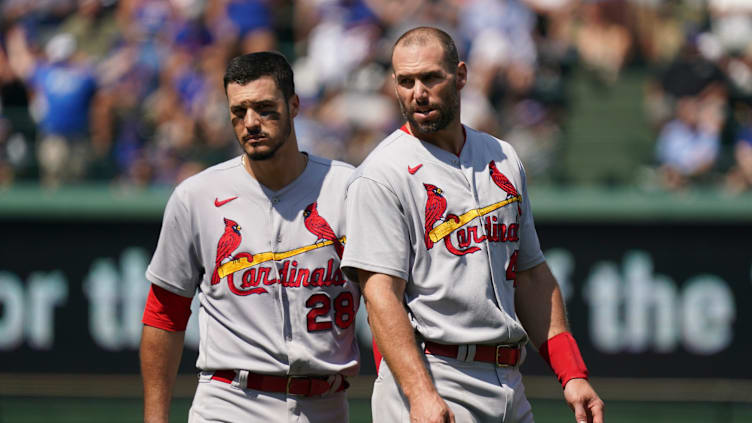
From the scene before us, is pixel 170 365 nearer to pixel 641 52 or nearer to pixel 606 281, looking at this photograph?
pixel 606 281

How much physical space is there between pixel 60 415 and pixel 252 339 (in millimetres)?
6427

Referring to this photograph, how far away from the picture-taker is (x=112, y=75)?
1149cm

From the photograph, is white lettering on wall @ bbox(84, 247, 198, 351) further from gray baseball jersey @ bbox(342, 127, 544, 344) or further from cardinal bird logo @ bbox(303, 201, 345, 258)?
gray baseball jersey @ bbox(342, 127, 544, 344)

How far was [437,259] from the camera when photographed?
3.89 meters

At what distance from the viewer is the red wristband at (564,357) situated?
4094mm

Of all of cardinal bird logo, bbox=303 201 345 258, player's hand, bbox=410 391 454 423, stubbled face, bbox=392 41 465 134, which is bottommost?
player's hand, bbox=410 391 454 423

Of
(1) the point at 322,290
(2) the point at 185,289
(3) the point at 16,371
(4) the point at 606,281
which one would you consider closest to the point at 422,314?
(1) the point at 322,290

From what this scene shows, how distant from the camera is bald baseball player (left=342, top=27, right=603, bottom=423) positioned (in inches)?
151

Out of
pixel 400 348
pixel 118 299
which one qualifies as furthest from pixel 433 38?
pixel 118 299

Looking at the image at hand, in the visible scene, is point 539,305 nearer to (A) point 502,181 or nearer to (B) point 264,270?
(A) point 502,181

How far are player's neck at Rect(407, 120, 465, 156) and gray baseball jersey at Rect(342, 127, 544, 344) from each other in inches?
0.9

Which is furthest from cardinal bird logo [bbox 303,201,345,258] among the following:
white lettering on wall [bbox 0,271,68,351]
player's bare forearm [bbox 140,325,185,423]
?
white lettering on wall [bbox 0,271,68,351]

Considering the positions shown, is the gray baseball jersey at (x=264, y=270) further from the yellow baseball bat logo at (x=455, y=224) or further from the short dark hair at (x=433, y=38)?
the short dark hair at (x=433, y=38)

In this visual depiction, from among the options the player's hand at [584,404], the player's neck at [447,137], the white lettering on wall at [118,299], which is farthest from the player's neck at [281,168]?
the white lettering on wall at [118,299]
